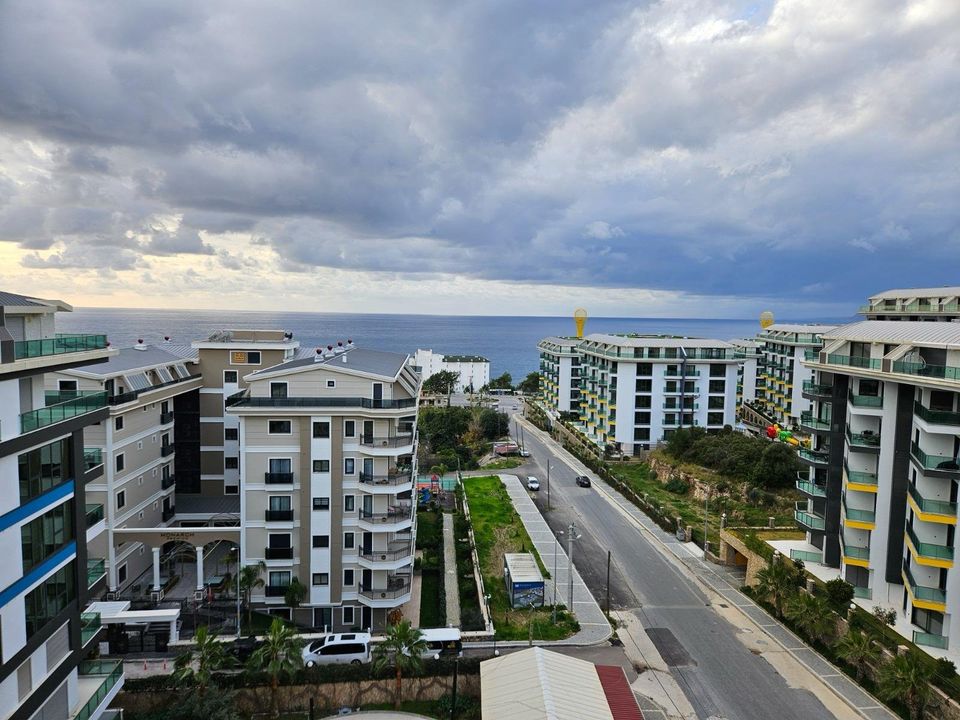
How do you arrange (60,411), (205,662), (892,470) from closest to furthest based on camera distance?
(60,411), (205,662), (892,470)

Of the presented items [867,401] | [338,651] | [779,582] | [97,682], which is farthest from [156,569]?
[867,401]

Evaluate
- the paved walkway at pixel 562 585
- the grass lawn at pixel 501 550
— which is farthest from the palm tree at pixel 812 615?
the grass lawn at pixel 501 550

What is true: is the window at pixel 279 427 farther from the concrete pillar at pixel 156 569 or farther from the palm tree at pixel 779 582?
the palm tree at pixel 779 582

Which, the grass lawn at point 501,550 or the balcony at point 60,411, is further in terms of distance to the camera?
the grass lawn at point 501,550

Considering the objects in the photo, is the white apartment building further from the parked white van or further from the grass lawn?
the parked white van

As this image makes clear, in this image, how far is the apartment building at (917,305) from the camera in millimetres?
57444

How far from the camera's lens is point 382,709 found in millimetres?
24406

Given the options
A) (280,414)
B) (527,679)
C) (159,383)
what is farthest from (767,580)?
(159,383)

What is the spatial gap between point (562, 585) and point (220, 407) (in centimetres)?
2362

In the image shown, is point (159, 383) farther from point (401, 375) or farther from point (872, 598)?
point (872, 598)

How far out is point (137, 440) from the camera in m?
35.0

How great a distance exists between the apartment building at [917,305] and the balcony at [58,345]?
6394 cm

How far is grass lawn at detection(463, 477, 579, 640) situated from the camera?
30859 mm

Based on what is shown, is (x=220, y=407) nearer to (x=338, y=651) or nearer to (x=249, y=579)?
(x=249, y=579)
